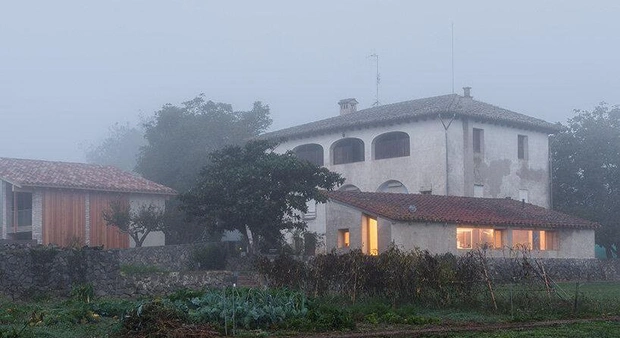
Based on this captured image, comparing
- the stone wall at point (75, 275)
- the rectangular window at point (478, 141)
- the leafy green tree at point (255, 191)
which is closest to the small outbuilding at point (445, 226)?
the leafy green tree at point (255, 191)

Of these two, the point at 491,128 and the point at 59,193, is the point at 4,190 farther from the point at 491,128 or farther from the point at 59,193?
the point at 491,128

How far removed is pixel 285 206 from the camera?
119 feet

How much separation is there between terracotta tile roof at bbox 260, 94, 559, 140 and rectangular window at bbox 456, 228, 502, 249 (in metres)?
8.12

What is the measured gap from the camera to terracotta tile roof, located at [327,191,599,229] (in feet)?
124

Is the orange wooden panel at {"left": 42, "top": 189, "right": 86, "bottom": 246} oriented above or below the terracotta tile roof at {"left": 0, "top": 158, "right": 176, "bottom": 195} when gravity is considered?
below

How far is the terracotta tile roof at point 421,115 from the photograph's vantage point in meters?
47.2

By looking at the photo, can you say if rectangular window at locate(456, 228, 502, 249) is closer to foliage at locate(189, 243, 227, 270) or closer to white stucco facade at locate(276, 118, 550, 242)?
white stucco facade at locate(276, 118, 550, 242)

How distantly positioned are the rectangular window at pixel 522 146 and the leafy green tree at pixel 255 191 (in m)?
18.4

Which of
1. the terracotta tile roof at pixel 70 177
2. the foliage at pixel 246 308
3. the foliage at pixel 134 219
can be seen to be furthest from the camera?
the foliage at pixel 134 219

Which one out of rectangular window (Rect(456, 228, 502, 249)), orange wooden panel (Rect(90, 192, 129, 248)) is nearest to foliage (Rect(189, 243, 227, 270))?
orange wooden panel (Rect(90, 192, 129, 248))

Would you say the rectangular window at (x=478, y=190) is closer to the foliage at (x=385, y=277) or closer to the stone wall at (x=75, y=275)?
the stone wall at (x=75, y=275)

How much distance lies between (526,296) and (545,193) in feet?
110

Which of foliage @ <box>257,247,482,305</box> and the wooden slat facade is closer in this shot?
foliage @ <box>257,247,482,305</box>

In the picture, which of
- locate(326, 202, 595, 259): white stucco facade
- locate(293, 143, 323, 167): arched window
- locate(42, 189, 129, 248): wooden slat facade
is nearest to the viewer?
locate(326, 202, 595, 259): white stucco facade
